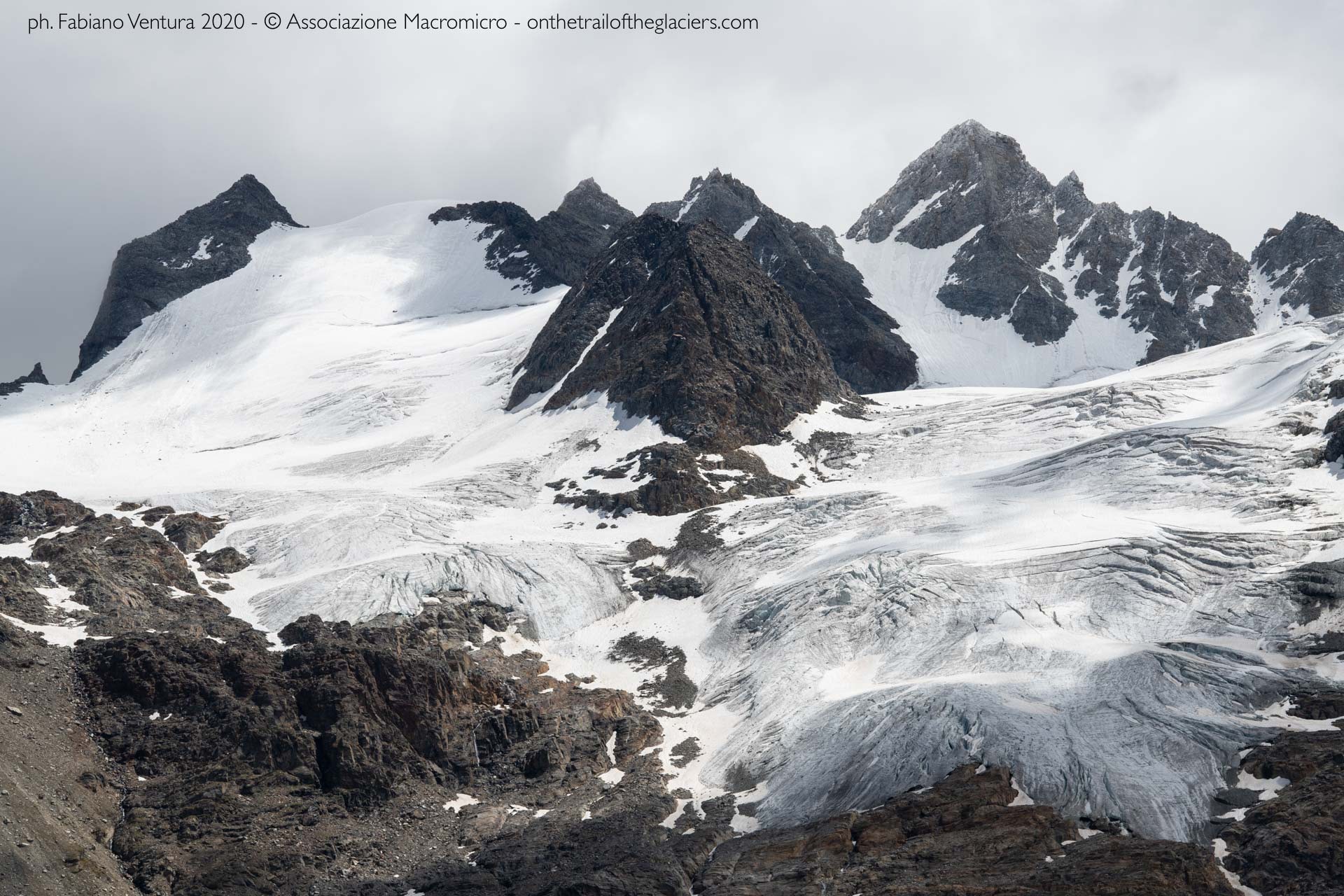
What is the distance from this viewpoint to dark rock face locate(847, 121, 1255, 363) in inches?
6806

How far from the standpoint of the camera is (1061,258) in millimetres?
188125

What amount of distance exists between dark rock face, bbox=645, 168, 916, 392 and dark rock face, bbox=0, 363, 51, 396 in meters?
78.8

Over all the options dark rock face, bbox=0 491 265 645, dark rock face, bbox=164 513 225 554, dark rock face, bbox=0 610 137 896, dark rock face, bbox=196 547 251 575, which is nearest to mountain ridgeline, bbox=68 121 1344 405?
dark rock face, bbox=164 513 225 554

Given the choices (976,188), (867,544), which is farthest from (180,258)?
(867,544)

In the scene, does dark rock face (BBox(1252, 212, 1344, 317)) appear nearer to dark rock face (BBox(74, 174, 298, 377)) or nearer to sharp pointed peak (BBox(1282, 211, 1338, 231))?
sharp pointed peak (BBox(1282, 211, 1338, 231))

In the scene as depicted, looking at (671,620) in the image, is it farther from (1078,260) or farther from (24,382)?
(1078,260)

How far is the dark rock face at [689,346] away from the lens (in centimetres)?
10500

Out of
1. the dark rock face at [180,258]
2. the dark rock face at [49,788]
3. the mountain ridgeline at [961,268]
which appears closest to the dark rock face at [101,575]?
the dark rock face at [49,788]

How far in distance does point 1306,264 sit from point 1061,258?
34766 mm

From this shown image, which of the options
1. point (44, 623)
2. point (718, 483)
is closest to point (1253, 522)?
point (718, 483)

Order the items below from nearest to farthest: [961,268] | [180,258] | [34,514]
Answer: [34,514] < [180,258] < [961,268]

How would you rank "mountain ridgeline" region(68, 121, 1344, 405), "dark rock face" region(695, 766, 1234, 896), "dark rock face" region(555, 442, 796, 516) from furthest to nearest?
"mountain ridgeline" region(68, 121, 1344, 405), "dark rock face" region(555, 442, 796, 516), "dark rock face" region(695, 766, 1234, 896)

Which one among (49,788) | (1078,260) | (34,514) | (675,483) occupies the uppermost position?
(1078,260)

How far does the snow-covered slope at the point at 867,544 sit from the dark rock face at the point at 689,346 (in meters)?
3.55
